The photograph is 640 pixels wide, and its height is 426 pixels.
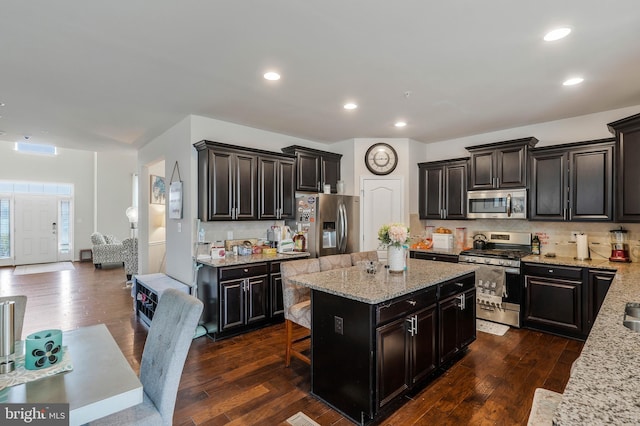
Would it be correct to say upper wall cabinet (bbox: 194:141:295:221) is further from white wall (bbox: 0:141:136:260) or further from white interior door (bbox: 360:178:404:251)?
white wall (bbox: 0:141:136:260)

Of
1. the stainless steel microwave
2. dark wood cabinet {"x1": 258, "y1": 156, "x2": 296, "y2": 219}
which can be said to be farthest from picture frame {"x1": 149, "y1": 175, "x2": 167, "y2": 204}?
the stainless steel microwave

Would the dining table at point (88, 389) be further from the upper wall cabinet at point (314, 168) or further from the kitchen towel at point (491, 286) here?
the kitchen towel at point (491, 286)


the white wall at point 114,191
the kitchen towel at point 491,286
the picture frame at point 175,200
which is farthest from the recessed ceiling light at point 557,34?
the white wall at point 114,191

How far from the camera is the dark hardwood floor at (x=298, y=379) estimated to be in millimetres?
2336

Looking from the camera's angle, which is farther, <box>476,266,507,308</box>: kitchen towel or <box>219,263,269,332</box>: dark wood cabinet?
<box>476,266,507,308</box>: kitchen towel

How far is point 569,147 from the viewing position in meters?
3.97

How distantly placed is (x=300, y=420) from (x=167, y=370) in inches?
46.6

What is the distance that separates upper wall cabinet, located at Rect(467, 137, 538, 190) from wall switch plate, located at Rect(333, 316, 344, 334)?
341 centimetres

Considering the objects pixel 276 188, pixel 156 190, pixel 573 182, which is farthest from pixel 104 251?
pixel 573 182

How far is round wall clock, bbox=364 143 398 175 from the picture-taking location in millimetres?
5383

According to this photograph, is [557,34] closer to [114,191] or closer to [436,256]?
[436,256]

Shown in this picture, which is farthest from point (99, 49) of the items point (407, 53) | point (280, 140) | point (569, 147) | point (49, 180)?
point (49, 180)

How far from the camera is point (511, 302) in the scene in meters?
4.09

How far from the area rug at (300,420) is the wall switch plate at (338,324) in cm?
63
